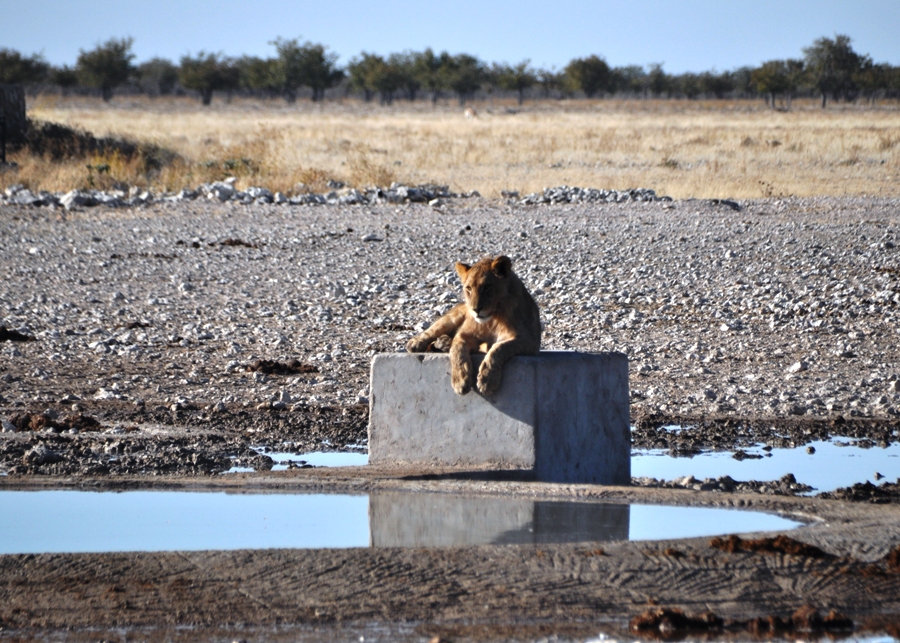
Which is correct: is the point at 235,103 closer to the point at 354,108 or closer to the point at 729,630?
the point at 354,108

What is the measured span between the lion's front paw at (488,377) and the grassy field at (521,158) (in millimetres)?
15317

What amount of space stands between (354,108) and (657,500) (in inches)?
2655

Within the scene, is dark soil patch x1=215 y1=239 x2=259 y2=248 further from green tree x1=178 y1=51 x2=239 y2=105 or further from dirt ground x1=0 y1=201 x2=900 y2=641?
green tree x1=178 y1=51 x2=239 y2=105

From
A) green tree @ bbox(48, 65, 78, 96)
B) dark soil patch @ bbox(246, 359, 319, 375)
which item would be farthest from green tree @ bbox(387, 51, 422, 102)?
dark soil patch @ bbox(246, 359, 319, 375)

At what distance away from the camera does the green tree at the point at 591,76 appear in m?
85.5

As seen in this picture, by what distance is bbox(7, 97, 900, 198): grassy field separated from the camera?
22125 mm

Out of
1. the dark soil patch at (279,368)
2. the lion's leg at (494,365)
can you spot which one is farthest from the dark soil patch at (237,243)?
the lion's leg at (494,365)

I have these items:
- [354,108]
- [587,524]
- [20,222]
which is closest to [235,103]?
[354,108]

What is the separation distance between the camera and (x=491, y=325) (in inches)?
237

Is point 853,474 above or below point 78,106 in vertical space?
below

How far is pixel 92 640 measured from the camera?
3910mm

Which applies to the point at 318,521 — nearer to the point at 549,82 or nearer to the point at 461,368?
the point at 461,368

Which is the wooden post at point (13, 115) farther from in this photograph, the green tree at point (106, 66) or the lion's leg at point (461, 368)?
the green tree at point (106, 66)

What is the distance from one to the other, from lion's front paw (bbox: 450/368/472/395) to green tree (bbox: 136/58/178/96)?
8193cm
